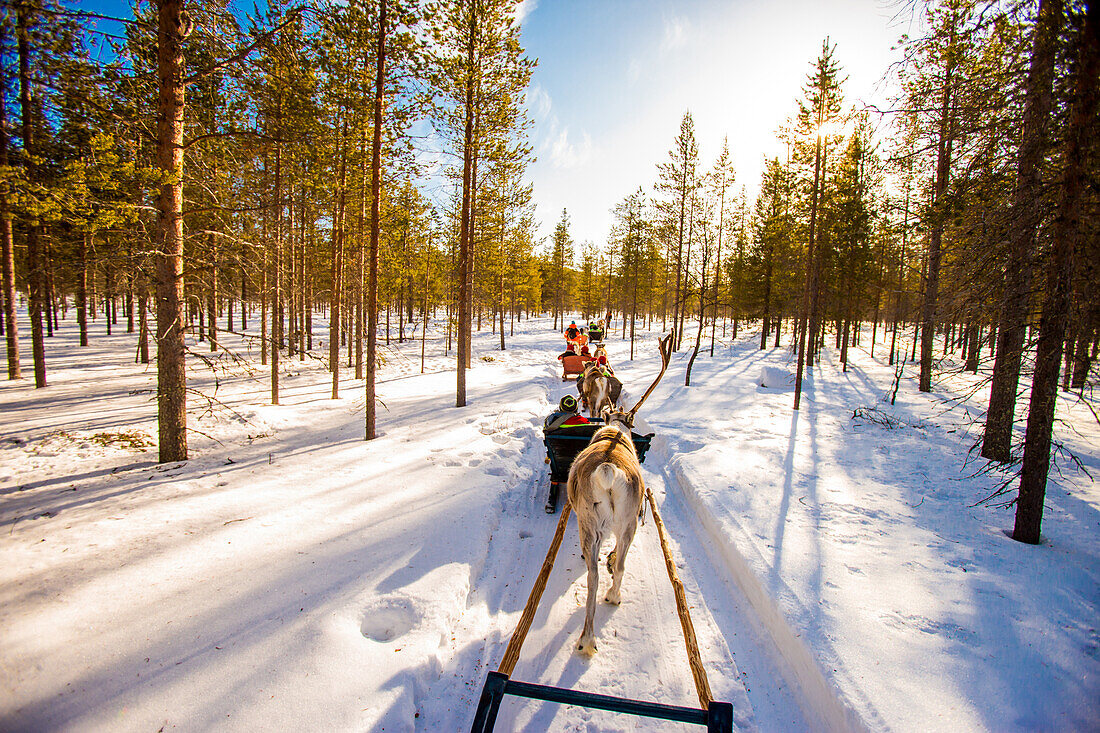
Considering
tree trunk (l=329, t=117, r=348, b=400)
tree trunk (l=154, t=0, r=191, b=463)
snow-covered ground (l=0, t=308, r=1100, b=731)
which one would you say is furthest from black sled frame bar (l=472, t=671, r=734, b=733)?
tree trunk (l=329, t=117, r=348, b=400)

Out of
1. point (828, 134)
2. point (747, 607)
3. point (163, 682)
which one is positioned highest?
point (828, 134)

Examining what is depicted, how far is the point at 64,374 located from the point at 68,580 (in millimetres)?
18075

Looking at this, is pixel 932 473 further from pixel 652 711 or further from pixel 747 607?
pixel 652 711

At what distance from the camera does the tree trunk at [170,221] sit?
5.88m

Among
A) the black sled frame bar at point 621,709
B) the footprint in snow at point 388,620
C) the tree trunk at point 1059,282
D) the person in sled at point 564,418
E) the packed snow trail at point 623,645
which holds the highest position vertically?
the tree trunk at point 1059,282

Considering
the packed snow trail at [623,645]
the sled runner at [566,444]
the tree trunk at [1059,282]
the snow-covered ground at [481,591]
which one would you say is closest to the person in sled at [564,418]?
the sled runner at [566,444]

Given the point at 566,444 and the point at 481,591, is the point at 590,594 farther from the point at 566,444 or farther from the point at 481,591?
the point at 566,444

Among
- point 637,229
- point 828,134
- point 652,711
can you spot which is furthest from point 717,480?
point 637,229

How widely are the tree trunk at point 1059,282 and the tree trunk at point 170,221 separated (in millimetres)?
10975

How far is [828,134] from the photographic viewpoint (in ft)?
44.4

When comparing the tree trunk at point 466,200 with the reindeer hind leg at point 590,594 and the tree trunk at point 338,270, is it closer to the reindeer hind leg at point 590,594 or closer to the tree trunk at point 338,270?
the tree trunk at point 338,270

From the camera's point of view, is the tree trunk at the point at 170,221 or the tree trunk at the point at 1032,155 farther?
the tree trunk at the point at 170,221

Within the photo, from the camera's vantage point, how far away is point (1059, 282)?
417 centimetres

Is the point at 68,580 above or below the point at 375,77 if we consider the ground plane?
below
